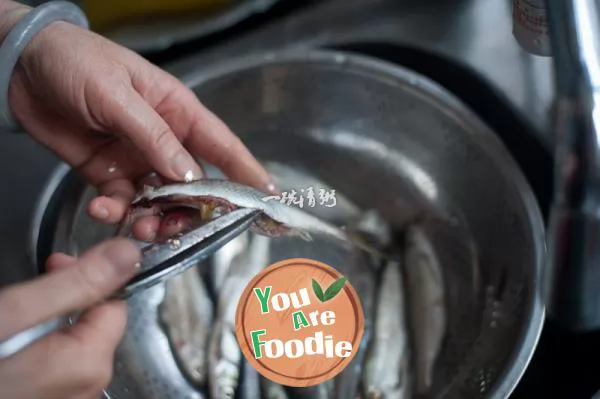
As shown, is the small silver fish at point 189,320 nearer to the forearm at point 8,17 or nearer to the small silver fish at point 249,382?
the small silver fish at point 249,382

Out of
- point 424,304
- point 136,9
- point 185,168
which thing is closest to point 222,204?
point 185,168

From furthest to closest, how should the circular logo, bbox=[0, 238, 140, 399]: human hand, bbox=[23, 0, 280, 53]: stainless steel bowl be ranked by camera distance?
bbox=[23, 0, 280, 53]: stainless steel bowl → the circular logo → bbox=[0, 238, 140, 399]: human hand

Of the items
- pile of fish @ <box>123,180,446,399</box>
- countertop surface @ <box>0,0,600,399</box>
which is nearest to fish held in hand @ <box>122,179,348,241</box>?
pile of fish @ <box>123,180,446,399</box>

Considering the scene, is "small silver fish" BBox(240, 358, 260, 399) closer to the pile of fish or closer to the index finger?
the pile of fish

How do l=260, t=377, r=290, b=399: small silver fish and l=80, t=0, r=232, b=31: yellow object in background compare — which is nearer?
l=260, t=377, r=290, b=399: small silver fish

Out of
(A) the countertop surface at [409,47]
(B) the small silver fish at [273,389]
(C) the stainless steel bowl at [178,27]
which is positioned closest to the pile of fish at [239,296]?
(B) the small silver fish at [273,389]

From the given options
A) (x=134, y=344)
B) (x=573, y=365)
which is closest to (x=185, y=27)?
(x=134, y=344)

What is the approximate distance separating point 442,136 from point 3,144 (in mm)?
358

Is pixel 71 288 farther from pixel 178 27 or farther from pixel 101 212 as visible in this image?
pixel 178 27

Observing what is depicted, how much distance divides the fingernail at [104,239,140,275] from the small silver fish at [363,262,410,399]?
0.60 feet

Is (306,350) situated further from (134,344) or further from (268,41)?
(268,41)

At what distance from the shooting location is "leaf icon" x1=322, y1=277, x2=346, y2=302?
0.45 meters

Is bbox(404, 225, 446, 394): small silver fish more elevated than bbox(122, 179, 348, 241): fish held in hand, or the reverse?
bbox(122, 179, 348, 241): fish held in hand

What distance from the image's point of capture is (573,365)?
530 mm
